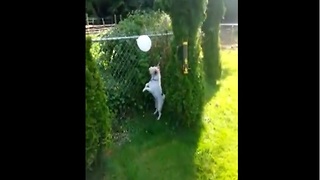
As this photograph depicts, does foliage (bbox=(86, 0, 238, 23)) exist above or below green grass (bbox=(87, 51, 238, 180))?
above

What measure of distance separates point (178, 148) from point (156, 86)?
280mm

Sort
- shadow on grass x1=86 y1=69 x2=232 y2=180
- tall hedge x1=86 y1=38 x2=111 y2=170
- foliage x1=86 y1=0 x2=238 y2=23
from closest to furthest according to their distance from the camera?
1. foliage x1=86 y1=0 x2=238 y2=23
2. tall hedge x1=86 y1=38 x2=111 y2=170
3. shadow on grass x1=86 y1=69 x2=232 y2=180

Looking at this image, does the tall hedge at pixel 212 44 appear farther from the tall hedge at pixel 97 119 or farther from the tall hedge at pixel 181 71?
the tall hedge at pixel 97 119

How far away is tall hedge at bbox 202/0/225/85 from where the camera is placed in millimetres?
1259

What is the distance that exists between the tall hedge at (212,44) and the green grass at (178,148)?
0.05m

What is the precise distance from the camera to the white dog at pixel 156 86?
4.92ft

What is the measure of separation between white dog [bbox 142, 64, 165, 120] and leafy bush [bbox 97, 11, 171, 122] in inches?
0.8

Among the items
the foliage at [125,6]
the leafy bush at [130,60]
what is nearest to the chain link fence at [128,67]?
the leafy bush at [130,60]

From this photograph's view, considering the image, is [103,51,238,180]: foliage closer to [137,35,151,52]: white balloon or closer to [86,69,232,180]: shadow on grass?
[86,69,232,180]: shadow on grass

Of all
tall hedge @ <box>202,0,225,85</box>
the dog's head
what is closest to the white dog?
the dog's head

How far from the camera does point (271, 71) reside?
0.67 metres
